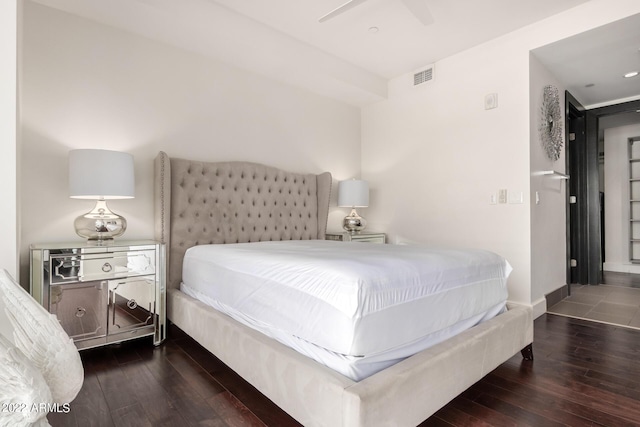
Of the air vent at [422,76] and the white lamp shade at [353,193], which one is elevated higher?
the air vent at [422,76]

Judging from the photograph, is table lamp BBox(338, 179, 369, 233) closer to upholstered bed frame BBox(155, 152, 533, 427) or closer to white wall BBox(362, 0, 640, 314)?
upholstered bed frame BBox(155, 152, 533, 427)

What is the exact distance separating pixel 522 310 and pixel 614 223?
526 centimetres

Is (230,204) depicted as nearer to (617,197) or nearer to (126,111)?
(126,111)

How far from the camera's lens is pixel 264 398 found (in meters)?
1.71

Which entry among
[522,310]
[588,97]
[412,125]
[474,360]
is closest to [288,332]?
[474,360]

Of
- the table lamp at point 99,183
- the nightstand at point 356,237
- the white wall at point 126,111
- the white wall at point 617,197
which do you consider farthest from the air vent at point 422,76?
the white wall at point 617,197

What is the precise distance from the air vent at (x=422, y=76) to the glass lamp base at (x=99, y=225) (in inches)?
132

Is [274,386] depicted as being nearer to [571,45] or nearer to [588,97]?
[571,45]

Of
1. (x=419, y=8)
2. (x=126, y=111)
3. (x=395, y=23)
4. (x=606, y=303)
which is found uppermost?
(x=395, y=23)

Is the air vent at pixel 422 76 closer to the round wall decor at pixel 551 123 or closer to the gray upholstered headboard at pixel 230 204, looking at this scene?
the round wall decor at pixel 551 123

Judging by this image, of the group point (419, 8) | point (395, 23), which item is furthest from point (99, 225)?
point (395, 23)

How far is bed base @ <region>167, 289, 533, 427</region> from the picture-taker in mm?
1187

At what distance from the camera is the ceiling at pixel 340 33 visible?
2658 mm

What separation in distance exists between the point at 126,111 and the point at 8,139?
1554 mm
